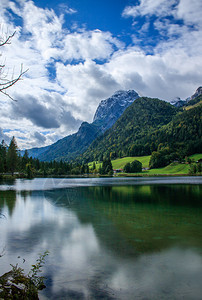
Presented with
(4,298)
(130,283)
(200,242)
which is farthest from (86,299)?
(200,242)

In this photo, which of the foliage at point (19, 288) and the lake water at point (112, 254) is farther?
the lake water at point (112, 254)

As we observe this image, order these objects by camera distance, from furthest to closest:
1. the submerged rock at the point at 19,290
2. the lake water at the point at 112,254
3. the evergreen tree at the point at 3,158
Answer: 1. the evergreen tree at the point at 3,158
2. the lake water at the point at 112,254
3. the submerged rock at the point at 19,290

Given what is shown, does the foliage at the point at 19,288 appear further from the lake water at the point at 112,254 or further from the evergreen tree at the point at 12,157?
the evergreen tree at the point at 12,157

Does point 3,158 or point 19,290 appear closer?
point 19,290

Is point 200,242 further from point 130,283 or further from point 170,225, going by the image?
point 130,283

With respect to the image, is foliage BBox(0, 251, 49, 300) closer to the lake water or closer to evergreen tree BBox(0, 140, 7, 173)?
the lake water

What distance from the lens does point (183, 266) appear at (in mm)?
12008

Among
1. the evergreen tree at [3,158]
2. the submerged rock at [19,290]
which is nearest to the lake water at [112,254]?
the submerged rock at [19,290]

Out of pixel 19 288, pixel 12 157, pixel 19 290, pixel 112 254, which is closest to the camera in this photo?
pixel 19 290

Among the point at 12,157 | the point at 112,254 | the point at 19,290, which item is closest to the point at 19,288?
the point at 19,290

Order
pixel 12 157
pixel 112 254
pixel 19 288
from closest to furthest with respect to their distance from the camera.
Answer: pixel 19 288, pixel 112 254, pixel 12 157

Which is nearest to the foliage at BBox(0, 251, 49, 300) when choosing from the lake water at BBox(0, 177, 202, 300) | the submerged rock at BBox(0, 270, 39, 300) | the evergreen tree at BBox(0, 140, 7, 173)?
the submerged rock at BBox(0, 270, 39, 300)

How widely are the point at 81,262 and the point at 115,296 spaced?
4243mm

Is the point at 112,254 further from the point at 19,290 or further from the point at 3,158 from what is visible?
the point at 3,158
